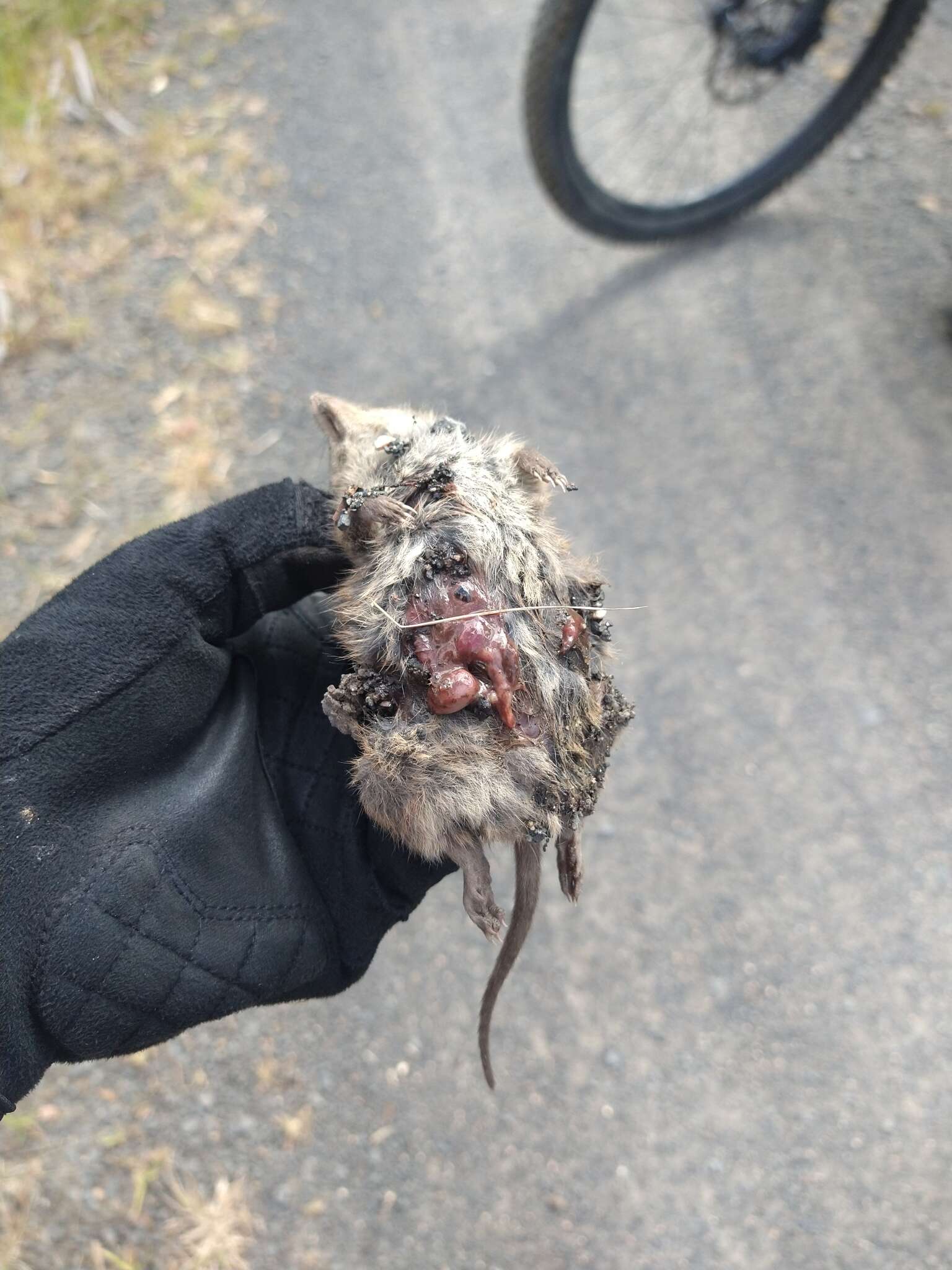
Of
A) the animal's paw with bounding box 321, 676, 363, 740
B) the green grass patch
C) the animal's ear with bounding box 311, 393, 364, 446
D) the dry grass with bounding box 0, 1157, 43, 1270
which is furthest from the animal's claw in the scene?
the green grass patch

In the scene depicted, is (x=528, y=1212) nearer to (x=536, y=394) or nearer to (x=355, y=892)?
(x=355, y=892)

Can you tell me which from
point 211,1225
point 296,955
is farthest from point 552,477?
point 211,1225

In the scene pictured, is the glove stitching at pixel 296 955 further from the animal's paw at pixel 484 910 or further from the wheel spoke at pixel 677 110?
the wheel spoke at pixel 677 110

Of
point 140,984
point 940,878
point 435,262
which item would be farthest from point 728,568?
point 140,984

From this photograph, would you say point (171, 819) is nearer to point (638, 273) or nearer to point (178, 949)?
point (178, 949)

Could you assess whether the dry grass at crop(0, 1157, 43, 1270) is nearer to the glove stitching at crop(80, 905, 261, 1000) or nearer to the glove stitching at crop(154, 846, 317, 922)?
the glove stitching at crop(80, 905, 261, 1000)

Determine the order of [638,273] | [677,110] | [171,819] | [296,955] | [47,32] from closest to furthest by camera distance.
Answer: [171,819] → [296,955] → [638,273] → [677,110] → [47,32]
